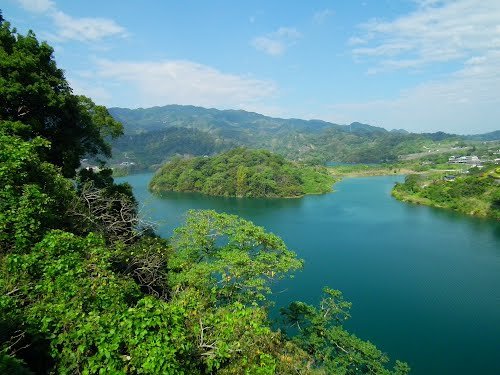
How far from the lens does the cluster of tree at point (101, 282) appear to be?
148 inches

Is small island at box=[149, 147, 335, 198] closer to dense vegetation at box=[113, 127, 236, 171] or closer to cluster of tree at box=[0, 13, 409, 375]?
dense vegetation at box=[113, 127, 236, 171]

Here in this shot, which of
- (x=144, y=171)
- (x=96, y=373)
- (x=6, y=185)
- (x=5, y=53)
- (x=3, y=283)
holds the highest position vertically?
(x=5, y=53)

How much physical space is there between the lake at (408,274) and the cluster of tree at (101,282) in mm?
2021

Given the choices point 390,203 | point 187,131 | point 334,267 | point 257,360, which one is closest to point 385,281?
point 334,267

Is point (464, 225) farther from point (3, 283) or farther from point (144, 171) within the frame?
point (144, 171)

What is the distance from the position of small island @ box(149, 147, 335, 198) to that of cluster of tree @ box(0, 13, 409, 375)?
162 ft

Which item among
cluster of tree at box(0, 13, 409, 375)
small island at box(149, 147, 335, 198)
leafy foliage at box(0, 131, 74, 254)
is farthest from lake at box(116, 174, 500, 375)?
small island at box(149, 147, 335, 198)

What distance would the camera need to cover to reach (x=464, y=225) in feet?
119

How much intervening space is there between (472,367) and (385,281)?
8.13m

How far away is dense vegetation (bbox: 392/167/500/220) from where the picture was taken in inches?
1587

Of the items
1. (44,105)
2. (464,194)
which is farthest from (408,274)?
(464,194)

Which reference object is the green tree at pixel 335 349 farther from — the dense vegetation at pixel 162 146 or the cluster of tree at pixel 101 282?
the dense vegetation at pixel 162 146

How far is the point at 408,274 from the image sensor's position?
23250 millimetres

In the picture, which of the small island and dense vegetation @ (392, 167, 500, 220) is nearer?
dense vegetation @ (392, 167, 500, 220)
